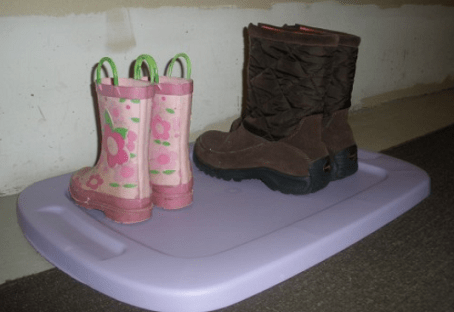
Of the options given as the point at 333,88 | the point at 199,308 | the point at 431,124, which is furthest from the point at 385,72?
the point at 199,308

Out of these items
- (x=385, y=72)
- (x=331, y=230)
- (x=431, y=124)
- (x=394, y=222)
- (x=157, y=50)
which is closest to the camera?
(x=331, y=230)

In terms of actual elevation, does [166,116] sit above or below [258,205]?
above

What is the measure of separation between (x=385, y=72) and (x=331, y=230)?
1494 millimetres

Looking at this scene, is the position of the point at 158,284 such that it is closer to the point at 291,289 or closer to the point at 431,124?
the point at 291,289

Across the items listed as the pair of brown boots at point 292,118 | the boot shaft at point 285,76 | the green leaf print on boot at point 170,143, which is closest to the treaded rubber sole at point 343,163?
the pair of brown boots at point 292,118

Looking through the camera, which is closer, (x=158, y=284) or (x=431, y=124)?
(x=158, y=284)

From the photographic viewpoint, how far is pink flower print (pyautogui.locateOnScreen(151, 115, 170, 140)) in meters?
0.95

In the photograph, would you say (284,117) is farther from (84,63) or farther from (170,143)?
(84,63)

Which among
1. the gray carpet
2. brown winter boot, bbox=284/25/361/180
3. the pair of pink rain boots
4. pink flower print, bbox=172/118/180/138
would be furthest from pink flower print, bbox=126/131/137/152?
brown winter boot, bbox=284/25/361/180

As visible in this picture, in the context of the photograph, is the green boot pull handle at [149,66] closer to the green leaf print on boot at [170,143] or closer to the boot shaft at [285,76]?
the green leaf print on boot at [170,143]

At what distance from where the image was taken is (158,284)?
0.72m

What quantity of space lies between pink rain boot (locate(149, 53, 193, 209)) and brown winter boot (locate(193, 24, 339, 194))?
20 centimetres

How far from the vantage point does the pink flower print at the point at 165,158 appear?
3.18 ft

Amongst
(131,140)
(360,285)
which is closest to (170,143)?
(131,140)
